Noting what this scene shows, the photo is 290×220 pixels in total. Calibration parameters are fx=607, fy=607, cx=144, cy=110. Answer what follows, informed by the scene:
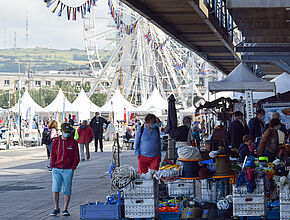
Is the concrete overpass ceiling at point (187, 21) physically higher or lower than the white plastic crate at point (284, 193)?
higher

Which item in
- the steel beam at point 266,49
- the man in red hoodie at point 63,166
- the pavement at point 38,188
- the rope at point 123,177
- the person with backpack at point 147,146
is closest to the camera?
the rope at point 123,177

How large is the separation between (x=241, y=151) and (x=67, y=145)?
146 inches

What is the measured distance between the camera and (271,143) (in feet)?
39.7

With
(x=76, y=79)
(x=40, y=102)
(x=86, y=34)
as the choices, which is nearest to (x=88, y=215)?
(x=86, y=34)

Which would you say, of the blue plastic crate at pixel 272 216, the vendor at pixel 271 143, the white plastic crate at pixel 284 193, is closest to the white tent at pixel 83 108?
the vendor at pixel 271 143

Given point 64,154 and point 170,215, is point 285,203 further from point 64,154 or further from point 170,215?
point 64,154

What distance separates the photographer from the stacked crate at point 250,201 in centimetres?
898

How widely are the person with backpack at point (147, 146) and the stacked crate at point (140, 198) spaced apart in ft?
9.47

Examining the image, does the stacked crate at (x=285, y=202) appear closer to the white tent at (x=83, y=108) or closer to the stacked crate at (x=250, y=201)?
the stacked crate at (x=250, y=201)

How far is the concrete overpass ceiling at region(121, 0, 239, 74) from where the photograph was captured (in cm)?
1334

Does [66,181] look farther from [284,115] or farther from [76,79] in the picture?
[76,79]

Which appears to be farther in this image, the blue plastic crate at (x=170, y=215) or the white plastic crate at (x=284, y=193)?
the blue plastic crate at (x=170, y=215)

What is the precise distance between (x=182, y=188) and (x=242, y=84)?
7037 millimetres

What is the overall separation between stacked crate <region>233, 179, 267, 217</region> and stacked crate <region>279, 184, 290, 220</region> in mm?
264
